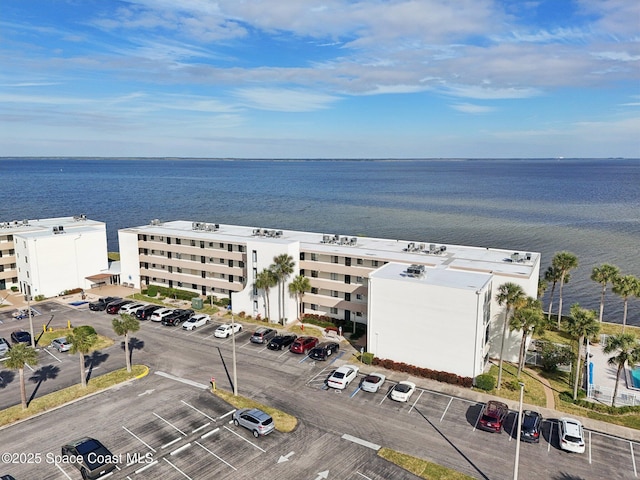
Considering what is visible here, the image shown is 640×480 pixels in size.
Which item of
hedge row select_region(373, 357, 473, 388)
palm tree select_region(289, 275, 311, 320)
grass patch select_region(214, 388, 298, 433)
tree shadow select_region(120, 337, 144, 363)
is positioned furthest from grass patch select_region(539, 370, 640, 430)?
tree shadow select_region(120, 337, 144, 363)

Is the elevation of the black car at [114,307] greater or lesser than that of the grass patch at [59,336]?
greater

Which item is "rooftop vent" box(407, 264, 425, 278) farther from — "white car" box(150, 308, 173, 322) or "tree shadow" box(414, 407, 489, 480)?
"white car" box(150, 308, 173, 322)

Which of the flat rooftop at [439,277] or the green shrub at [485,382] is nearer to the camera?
the green shrub at [485,382]

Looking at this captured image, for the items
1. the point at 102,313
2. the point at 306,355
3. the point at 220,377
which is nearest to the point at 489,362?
the point at 306,355

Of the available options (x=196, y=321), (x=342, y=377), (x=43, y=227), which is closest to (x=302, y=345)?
(x=342, y=377)

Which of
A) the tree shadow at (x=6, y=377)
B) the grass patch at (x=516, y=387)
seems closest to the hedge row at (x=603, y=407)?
the grass patch at (x=516, y=387)

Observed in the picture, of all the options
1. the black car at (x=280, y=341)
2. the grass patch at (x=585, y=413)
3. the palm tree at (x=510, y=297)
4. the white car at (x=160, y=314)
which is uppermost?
the palm tree at (x=510, y=297)

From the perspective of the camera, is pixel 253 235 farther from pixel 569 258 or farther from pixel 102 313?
pixel 569 258

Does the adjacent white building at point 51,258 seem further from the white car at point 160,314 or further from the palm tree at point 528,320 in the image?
the palm tree at point 528,320
